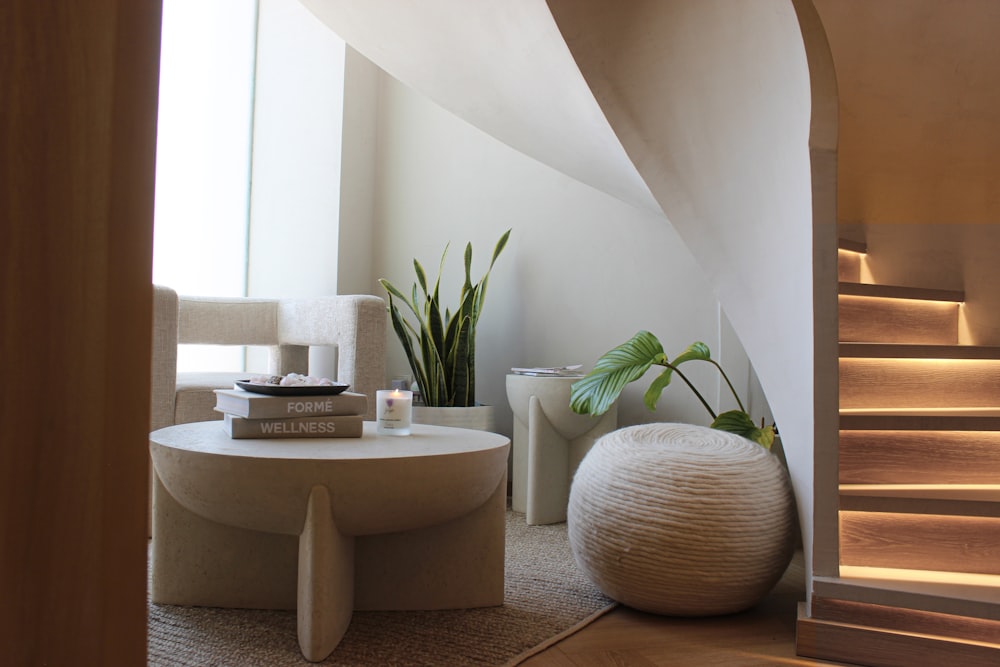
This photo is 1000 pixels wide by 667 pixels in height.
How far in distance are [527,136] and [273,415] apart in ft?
5.27

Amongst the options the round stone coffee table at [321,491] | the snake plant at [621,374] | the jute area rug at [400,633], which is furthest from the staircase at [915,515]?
the round stone coffee table at [321,491]

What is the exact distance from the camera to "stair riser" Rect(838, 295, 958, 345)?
263 cm

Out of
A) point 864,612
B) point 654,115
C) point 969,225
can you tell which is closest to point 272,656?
point 864,612

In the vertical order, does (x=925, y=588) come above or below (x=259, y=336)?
below

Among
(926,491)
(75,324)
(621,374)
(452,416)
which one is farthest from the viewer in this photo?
(452,416)

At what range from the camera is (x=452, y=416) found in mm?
2986

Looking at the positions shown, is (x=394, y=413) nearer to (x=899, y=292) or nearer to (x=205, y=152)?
(x=899, y=292)

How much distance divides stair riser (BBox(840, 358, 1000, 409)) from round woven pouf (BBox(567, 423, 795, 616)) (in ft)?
1.89

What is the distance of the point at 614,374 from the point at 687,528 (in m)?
0.85

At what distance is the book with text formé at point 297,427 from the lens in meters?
1.66

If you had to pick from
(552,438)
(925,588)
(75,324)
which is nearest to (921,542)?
(925,588)

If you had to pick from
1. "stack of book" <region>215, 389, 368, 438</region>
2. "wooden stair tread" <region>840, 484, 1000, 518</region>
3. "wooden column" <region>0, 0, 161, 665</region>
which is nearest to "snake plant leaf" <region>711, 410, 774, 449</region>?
"wooden stair tread" <region>840, 484, 1000, 518</region>

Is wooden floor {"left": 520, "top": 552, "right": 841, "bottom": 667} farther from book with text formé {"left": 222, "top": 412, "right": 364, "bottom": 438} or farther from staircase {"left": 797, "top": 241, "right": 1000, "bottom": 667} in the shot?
book with text formé {"left": 222, "top": 412, "right": 364, "bottom": 438}

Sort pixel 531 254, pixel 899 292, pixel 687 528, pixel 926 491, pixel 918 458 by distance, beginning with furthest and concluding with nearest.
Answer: pixel 531 254 → pixel 899 292 → pixel 918 458 → pixel 926 491 → pixel 687 528
